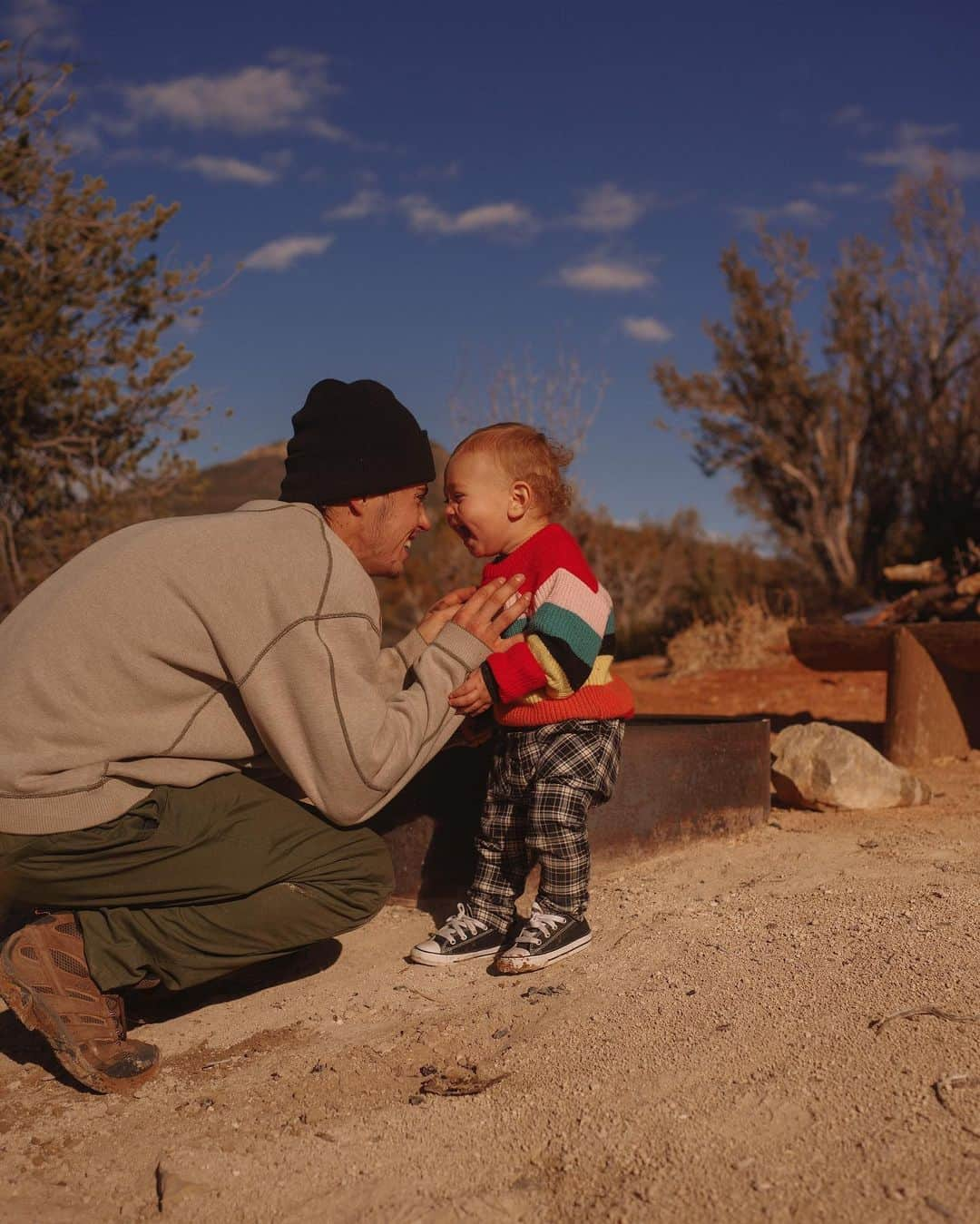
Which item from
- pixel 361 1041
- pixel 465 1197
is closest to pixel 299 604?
pixel 361 1041

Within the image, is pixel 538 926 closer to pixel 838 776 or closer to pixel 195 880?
pixel 195 880

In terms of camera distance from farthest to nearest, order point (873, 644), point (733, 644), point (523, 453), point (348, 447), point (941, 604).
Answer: point (733, 644) → point (941, 604) → point (873, 644) → point (523, 453) → point (348, 447)

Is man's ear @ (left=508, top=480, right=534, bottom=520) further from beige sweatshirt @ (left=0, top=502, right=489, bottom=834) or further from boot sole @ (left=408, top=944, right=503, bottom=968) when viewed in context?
boot sole @ (left=408, top=944, right=503, bottom=968)

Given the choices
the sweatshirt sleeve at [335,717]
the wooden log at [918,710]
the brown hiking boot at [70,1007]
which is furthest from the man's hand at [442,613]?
the wooden log at [918,710]

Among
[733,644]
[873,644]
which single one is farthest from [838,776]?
[733,644]

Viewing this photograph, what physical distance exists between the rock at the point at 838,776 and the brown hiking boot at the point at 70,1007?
2.78 meters

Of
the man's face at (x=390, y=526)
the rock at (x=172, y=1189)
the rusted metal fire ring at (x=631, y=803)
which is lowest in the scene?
the rock at (x=172, y=1189)

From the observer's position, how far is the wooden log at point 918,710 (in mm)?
5414

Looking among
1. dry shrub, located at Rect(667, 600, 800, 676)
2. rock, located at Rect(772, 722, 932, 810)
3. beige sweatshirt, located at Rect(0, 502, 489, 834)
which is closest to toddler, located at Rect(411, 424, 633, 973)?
beige sweatshirt, located at Rect(0, 502, 489, 834)

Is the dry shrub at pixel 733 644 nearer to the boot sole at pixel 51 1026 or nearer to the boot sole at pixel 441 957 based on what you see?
the boot sole at pixel 441 957

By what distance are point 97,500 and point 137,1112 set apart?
738 centimetres

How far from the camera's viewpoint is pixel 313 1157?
2.02 metres

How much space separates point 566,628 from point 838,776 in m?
1.96

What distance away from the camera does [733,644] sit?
10352 mm
